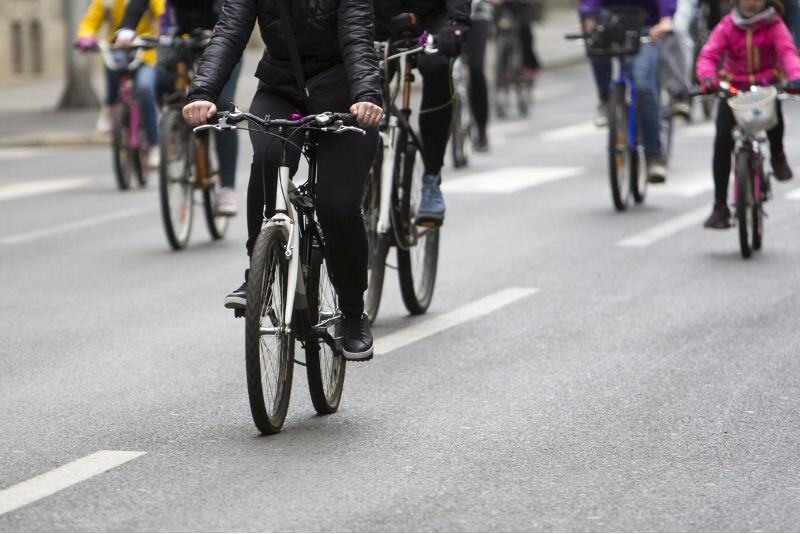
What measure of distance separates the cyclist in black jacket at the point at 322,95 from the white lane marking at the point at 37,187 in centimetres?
860

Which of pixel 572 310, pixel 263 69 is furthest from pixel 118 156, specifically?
pixel 263 69

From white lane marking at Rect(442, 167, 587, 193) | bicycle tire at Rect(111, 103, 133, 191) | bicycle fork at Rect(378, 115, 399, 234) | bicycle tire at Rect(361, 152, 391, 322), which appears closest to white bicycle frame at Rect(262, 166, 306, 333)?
bicycle tire at Rect(361, 152, 391, 322)

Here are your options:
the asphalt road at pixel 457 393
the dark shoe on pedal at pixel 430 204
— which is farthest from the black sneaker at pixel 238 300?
the dark shoe on pedal at pixel 430 204

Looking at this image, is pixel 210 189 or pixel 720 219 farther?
pixel 210 189

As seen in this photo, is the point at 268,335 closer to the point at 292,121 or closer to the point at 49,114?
the point at 292,121

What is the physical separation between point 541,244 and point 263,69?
16.5 ft

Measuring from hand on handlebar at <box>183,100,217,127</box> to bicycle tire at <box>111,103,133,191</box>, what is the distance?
8.51 meters

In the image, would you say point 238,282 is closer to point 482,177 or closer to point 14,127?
point 482,177

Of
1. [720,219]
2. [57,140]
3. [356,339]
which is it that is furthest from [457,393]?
[57,140]

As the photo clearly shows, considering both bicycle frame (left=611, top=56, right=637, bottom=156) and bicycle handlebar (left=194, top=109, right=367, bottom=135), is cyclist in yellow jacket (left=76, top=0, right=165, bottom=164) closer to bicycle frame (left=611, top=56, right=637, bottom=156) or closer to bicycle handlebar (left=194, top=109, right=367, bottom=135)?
bicycle frame (left=611, top=56, right=637, bottom=156)

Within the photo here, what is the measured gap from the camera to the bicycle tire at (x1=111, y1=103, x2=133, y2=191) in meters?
14.2

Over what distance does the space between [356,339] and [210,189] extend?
5163 mm

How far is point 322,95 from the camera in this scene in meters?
6.09

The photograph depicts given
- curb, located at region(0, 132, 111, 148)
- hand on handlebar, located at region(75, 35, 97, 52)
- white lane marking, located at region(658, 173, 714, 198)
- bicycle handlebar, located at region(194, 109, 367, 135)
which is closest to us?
bicycle handlebar, located at region(194, 109, 367, 135)
